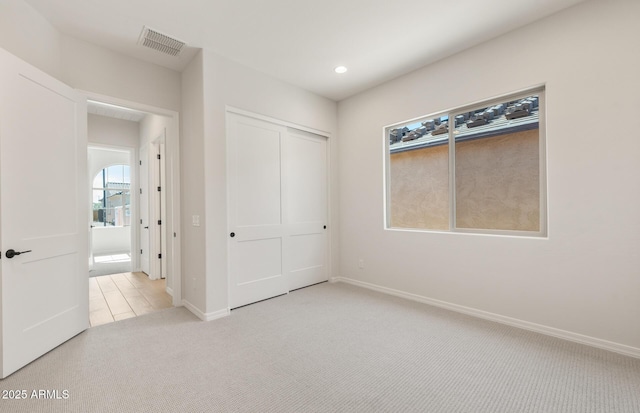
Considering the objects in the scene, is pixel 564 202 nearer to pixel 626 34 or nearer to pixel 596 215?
pixel 596 215

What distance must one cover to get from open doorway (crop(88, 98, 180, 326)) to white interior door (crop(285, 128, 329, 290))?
1.50 meters

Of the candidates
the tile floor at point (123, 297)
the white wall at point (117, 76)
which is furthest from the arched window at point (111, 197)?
the white wall at point (117, 76)

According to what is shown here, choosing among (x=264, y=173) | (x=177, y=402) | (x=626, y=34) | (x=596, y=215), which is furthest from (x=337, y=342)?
(x=626, y=34)

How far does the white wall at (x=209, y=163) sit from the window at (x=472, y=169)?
6.93 feet

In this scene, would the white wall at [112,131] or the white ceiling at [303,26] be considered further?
the white wall at [112,131]

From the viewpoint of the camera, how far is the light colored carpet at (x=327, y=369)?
173cm

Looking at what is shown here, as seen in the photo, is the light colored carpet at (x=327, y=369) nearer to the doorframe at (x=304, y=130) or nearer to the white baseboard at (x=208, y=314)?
the white baseboard at (x=208, y=314)

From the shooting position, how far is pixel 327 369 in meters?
2.09

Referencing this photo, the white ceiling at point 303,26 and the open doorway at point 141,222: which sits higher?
the white ceiling at point 303,26

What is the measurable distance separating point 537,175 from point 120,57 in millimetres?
4617

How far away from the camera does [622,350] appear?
2254mm

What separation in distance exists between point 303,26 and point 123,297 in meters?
4.15

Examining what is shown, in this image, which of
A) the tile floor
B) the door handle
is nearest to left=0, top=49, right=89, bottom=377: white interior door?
the door handle

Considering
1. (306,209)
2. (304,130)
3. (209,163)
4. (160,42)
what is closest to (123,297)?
(209,163)
